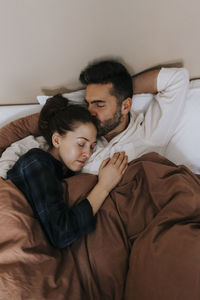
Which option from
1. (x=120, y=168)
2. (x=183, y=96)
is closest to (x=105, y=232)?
Answer: (x=120, y=168)

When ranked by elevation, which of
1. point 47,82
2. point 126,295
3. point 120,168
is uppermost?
point 47,82

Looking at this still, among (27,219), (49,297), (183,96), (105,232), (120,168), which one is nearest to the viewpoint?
(49,297)

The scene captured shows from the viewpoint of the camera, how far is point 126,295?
34.6 inches

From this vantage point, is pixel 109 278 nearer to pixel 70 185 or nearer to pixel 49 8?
pixel 70 185

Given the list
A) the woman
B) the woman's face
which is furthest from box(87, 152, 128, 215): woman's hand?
the woman's face

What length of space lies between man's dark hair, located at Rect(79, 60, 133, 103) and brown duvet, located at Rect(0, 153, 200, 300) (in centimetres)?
41

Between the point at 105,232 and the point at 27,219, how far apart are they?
33 centimetres

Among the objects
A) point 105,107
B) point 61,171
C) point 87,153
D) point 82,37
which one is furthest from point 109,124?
point 82,37

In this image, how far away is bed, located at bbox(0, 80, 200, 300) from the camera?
2.56ft

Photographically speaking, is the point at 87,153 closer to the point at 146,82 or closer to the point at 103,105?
the point at 103,105

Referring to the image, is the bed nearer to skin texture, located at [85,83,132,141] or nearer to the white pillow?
skin texture, located at [85,83,132,141]

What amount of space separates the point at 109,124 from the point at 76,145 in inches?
9.9

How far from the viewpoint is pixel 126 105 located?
4.31 feet

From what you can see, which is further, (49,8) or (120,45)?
(120,45)
